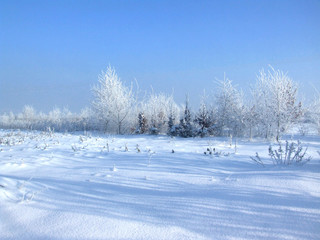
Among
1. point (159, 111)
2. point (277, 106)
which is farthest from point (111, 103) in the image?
point (277, 106)

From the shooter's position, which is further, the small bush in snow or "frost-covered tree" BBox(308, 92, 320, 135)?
"frost-covered tree" BBox(308, 92, 320, 135)

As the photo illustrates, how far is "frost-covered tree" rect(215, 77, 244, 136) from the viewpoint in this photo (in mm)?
13755

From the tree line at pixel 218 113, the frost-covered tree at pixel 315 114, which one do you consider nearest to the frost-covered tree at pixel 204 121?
the tree line at pixel 218 113

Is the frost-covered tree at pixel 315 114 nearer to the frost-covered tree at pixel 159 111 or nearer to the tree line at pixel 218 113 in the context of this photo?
the tree line at pixel 218 113

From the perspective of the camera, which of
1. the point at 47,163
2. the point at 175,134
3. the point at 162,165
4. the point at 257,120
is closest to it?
the point at 162,165

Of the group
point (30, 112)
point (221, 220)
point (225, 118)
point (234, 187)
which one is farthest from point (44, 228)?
point (30, 112)

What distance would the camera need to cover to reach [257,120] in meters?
12.5

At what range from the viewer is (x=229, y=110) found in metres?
14.3

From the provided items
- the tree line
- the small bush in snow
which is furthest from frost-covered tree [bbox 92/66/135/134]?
the small bush in snow

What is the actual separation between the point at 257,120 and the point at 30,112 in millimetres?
41715

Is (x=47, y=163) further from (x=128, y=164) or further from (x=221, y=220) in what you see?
(x=221, y=220)

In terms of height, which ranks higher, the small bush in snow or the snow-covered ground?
the small bush in snow

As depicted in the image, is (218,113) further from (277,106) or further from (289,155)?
(289,155)

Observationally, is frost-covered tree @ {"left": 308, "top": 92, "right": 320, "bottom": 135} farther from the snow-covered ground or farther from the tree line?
the snow-covered ground
